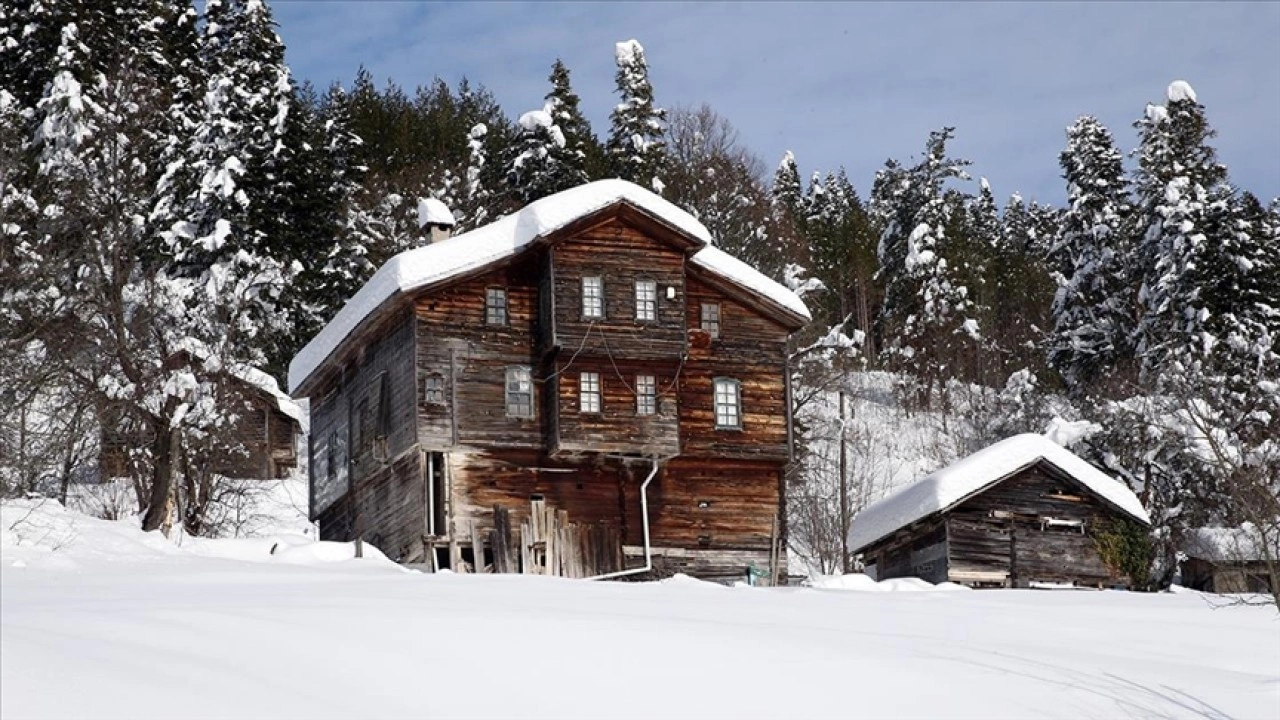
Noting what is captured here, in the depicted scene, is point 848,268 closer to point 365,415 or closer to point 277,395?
point 277,395

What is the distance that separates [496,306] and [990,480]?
1378cm

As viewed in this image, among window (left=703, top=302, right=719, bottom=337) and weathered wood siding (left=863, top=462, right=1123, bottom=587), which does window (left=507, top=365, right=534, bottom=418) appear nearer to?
window (left=703, top=302, right=719, bottom=337)

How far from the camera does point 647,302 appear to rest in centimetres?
3947

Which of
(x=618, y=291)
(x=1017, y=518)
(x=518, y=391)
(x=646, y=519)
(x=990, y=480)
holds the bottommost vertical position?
(x=1017, y=518)

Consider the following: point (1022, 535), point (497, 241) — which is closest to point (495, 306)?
point (497, 241)

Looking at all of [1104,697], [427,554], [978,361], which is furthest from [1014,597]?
[978,361]

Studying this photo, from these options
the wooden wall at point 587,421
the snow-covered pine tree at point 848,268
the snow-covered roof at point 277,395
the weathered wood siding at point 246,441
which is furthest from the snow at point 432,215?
the snow-covered pine tree at point 848,268

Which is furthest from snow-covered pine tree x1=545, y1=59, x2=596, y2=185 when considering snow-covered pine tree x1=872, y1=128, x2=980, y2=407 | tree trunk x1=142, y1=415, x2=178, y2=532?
tree trunk x1=142, y1=415, x2=178, y2=532

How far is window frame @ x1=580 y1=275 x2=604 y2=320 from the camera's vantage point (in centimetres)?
3888

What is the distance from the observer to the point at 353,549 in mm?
32031

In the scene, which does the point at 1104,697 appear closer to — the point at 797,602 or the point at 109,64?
the point at 797,602

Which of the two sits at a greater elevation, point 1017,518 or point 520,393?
point 520,393

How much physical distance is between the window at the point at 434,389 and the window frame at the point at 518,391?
56.9 inches

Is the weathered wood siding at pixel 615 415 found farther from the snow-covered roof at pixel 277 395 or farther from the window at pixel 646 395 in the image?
the snow-covered roof at pixel 277 395
